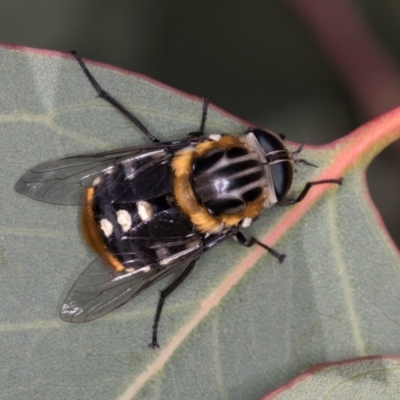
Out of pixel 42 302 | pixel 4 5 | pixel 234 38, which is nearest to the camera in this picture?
pixel 42 302

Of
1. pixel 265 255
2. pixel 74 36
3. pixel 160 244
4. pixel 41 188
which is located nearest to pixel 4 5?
pixel 74 36

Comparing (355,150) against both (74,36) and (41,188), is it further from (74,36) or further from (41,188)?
(74,36)

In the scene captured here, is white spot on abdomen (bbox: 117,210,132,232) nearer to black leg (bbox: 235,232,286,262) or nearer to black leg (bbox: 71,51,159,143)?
black leg (bbox: 71,51,159,143)

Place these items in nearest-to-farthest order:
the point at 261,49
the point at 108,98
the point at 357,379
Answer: the point at 357,379
the point at 108,98
the point at 261,49

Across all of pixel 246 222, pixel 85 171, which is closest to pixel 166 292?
pixel 246 222

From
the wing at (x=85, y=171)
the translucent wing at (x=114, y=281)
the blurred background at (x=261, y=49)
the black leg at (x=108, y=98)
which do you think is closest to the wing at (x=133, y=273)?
the translucent wing at (x=114, y=281)

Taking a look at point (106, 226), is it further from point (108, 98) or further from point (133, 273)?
point (108, 98)

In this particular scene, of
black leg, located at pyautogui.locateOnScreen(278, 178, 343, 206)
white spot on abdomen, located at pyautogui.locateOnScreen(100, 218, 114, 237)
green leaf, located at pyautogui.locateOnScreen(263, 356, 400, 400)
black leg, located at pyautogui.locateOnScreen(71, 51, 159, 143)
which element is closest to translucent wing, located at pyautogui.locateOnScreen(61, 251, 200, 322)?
white spot on abdomen, located at pyautogui.locateOnScreen(100, 218, 114, 237)
